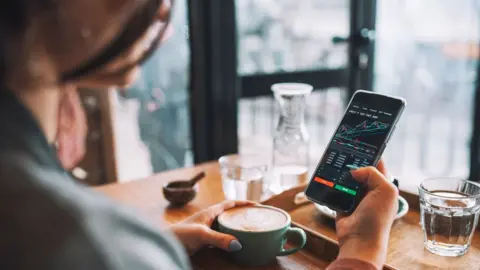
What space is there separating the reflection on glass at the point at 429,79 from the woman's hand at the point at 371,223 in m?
1.88

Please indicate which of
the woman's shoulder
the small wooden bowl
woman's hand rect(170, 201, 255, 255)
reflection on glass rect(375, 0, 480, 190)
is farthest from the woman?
reflection on glass rect(375, 0, 480, 190)

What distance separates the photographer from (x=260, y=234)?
0.84m

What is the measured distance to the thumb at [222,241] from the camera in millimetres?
835

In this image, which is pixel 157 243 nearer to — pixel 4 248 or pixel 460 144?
pixel 4 248

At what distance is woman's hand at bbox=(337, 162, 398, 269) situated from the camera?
776 mm

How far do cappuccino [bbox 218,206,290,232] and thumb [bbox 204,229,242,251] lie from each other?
0.02 metres

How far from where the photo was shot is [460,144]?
329 centimetres

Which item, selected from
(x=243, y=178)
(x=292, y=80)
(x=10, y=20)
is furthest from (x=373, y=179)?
(x=292, y=80)

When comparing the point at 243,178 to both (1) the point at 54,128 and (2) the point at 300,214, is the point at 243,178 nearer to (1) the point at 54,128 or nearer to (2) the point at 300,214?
(2) the point at 300,214

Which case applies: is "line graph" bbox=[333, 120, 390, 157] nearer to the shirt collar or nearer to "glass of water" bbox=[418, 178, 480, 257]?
"glass of water" bbox=[418, 178, 480, 257]

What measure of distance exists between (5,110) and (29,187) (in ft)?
0.27

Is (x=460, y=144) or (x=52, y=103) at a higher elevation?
(x=52, y=103)

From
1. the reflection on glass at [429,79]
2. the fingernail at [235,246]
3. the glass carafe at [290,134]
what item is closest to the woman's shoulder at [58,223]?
the fingernail at [235,246]

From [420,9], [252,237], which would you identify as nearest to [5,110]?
[252,237]
